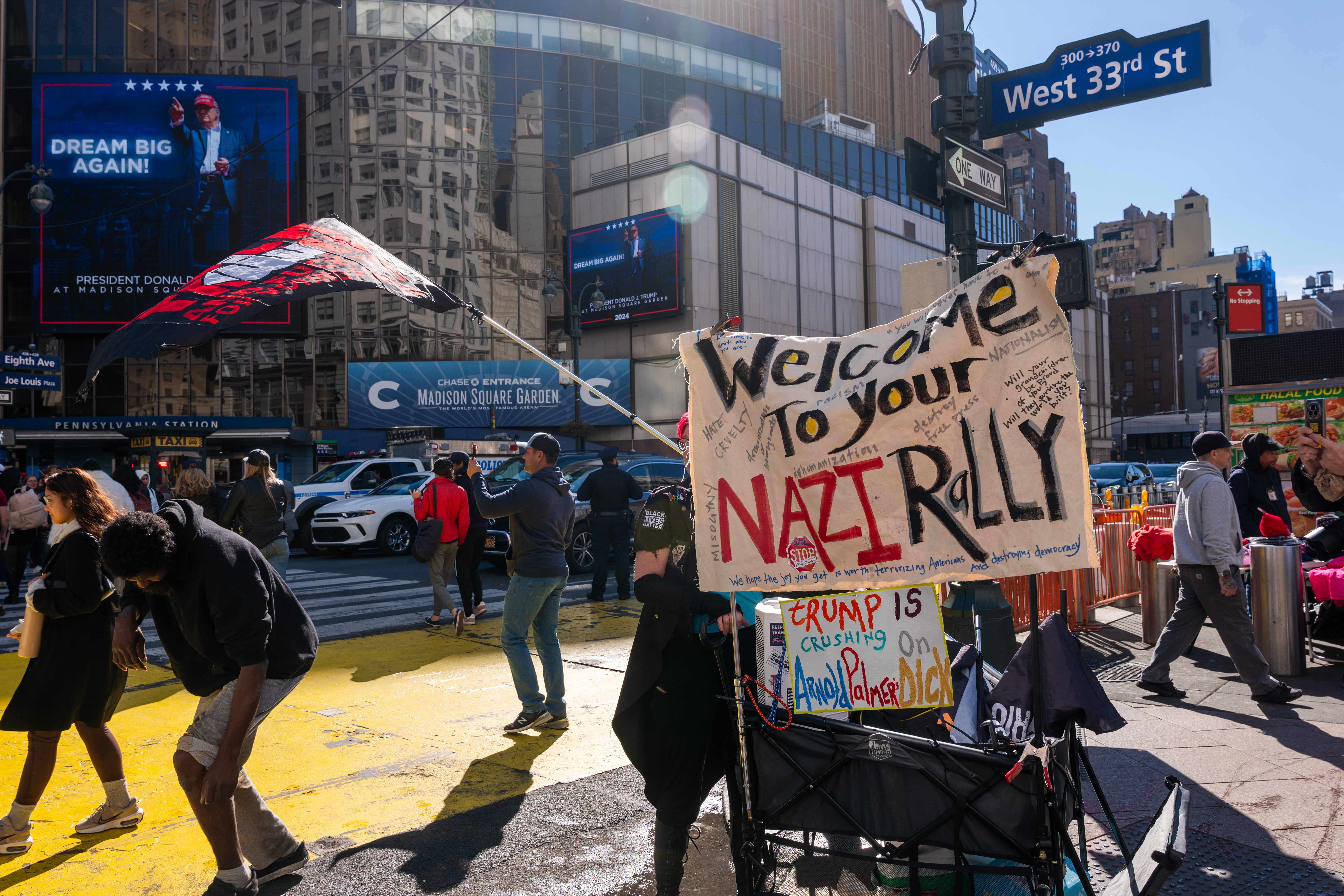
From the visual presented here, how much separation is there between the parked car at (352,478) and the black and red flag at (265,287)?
45.1ft

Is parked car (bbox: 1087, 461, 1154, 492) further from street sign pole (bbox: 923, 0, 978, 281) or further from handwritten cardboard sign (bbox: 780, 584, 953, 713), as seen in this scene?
handwritten cardboard sign (bbox: 780, 584, 953, 713)

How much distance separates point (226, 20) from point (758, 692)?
160 feet

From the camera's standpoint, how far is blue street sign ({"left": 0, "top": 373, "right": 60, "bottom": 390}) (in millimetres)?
18859

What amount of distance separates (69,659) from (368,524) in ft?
44.9

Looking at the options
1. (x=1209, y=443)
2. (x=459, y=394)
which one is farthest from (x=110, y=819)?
(x=459, y=394)

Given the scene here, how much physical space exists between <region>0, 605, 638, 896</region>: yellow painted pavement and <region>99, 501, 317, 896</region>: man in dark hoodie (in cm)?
68

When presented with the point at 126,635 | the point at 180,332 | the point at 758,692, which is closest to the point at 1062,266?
the point at 758,692

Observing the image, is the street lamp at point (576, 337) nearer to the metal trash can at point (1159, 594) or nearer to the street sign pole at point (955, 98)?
the metal trash can at point (1159, 594)

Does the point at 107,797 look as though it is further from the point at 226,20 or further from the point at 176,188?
the point at 226,20

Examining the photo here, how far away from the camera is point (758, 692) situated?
3.37 metres

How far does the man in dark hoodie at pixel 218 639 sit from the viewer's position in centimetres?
325

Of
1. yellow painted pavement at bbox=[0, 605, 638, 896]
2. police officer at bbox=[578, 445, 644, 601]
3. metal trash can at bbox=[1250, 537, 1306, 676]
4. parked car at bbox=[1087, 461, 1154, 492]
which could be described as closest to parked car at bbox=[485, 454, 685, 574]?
police officer at bbox=[578, 445, 644, 601]

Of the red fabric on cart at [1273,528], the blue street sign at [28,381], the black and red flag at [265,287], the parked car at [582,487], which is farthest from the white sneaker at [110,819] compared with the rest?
the blue street sign at [28,381]

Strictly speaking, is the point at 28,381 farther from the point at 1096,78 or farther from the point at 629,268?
the point at 629,268
